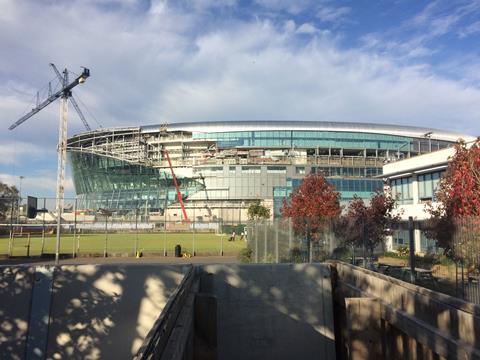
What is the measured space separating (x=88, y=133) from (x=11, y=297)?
124 m

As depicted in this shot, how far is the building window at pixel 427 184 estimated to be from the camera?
1379 inches

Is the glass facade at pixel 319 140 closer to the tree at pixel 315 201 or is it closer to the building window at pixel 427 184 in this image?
the building window at pixel 427 184

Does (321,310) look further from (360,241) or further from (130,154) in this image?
(130,154)

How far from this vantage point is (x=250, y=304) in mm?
14992

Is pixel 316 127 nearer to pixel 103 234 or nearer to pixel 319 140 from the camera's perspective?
pixel 319 140

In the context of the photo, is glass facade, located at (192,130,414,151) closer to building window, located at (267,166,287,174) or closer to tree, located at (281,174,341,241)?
building window, located at (267,166,287,174)

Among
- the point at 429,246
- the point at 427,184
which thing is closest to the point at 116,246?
the point at 427,184

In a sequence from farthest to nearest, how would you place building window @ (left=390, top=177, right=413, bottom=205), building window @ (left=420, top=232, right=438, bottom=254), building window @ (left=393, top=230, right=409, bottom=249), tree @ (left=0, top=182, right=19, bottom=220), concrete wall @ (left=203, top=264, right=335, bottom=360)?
building window @ (left=390, top=177, right=413, bottom=205) < tree @ (left=0, top=182, right=19, bottom=220) < building window @ (left=393, top=230, right=409, bottom=249) < concrete wall @ (left=203, top=264, right=335, bottom=360) < building window @ (left=420, top=232, right=438, bottom=254)

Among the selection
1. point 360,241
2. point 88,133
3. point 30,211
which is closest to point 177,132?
point 88,133

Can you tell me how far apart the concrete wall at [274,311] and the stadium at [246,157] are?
3171 inches

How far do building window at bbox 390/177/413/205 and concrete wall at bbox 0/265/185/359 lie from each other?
3056 centimetres

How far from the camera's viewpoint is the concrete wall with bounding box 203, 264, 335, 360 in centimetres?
1462

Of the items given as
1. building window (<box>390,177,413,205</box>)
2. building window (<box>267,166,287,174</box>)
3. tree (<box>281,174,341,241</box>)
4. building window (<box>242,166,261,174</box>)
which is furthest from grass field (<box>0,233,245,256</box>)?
building window (<box>267,166,287,174</box>)

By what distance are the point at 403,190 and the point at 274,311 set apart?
95.7 feet
